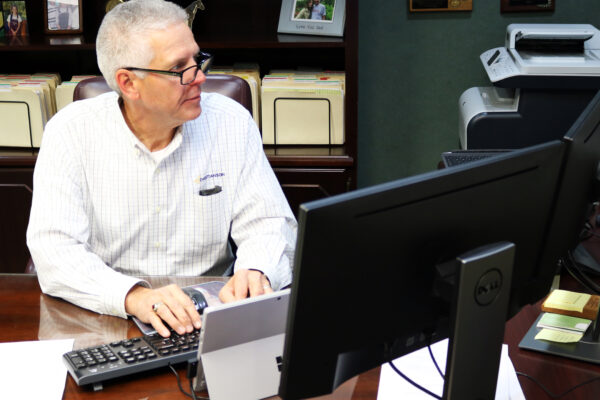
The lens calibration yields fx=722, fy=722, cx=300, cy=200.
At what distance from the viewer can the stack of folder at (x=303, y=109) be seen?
99.0 inches

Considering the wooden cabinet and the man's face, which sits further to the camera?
the wooden cabinet

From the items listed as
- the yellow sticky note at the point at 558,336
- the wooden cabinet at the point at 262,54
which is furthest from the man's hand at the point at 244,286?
the wooden cabinet at the point at 262,54

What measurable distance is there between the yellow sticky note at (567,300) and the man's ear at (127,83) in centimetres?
101

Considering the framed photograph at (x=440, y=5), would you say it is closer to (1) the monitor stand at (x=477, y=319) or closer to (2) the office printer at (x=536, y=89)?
(2) the office printer at (x=536, y=89)

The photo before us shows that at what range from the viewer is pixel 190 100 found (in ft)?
5.48

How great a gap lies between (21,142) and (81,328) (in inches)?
58.0

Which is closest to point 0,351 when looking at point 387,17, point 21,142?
point 21,142

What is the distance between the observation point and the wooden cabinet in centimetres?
253

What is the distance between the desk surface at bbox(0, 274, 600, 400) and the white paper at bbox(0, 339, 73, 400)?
0.07ft

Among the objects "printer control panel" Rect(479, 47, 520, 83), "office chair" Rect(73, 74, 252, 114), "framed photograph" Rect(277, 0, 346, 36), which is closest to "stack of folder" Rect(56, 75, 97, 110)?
"office chair" Rect(73, 74, 252, 114)

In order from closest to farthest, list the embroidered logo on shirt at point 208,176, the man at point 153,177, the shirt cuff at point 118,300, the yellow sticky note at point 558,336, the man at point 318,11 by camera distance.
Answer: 1. the yellow sticky note at point 558,336
2. the shirt cuff at point 118,300
3. the man at point 153,177
4. the embroidered logo on shirt at point 208,176
5. the man at point 318,11

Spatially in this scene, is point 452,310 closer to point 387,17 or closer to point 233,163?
point 233,163

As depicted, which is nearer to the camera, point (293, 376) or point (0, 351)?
point (293, 376)

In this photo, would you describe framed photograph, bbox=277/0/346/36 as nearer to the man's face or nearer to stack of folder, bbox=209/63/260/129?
stack of folder, bbox=209/63/260/129
